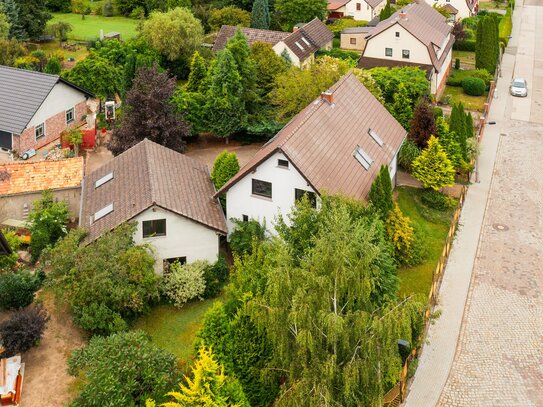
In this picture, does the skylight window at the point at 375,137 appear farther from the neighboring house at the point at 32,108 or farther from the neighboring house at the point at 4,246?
Result: the neighboring house at the point at 32,108

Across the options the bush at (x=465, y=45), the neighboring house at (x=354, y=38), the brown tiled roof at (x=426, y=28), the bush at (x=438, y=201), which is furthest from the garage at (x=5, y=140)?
the bush at (x=465, y=45)

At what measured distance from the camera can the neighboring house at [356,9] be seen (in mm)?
83938

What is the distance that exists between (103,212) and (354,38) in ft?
157

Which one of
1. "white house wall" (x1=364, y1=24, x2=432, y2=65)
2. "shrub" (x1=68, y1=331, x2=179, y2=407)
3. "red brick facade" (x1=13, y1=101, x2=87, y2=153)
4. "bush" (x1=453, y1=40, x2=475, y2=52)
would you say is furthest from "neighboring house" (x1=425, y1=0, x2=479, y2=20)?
"shrub" (x1=68, y1=331, x2=179, y2=407)

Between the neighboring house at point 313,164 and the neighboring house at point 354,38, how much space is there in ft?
118

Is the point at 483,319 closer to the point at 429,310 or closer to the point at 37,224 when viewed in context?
the point at 429,310

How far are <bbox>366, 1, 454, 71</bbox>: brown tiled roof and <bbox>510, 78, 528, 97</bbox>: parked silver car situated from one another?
7128 mm

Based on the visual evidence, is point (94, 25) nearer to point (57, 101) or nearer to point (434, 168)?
A: point (57, 101)

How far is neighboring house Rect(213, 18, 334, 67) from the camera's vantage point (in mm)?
59500

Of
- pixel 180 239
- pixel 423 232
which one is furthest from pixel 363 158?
pixel 180 239

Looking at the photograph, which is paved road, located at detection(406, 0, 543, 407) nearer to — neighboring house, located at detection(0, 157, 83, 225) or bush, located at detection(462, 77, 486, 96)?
bush, located at detection(462, 77, 486, 96)

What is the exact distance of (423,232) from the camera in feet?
117

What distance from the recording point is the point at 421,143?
42.2 m

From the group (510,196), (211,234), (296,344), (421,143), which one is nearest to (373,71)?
(421,143)
